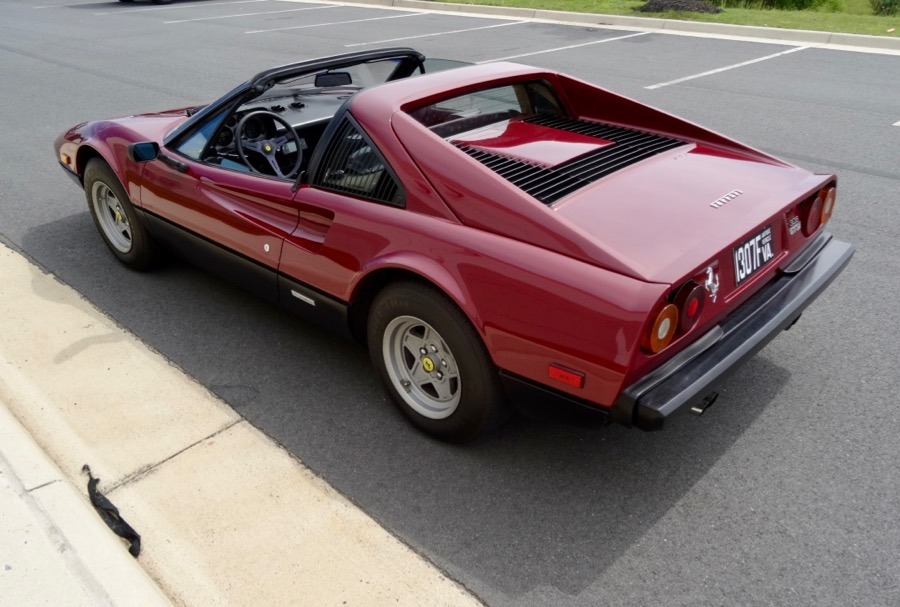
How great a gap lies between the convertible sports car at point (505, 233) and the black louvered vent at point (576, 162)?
1 cm

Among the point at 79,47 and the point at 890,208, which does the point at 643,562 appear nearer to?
the point at 890,208

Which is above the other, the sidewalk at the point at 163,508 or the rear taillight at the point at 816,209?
the rear taillight at the point at 816,209

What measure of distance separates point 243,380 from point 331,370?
43 cm

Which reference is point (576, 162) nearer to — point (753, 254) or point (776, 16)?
point (753, 254)

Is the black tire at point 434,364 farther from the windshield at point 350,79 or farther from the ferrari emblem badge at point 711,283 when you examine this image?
the windshield at point 350,79

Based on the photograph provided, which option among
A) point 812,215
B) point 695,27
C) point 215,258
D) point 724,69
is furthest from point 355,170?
point 695,27

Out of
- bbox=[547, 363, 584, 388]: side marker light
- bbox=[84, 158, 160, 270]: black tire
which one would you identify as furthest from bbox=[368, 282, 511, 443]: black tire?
bbox=[84, 158, 160, 270]: black tire

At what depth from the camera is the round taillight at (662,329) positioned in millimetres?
2391

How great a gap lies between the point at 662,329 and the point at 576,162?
968 millimetres

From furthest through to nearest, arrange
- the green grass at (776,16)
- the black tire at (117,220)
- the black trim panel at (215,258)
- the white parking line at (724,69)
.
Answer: the green grass at (776,16)
the white parking line at (724,69)
the black tire at (117,220)
the black trim panel at (215,258)

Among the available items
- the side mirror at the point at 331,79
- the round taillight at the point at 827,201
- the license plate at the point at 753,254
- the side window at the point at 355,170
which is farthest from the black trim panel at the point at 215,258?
the round taillight at the point at 827,201

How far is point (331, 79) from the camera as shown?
416 centimetres

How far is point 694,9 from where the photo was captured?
14273 millimetres

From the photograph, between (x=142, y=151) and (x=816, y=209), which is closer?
(x=816, y=209)
